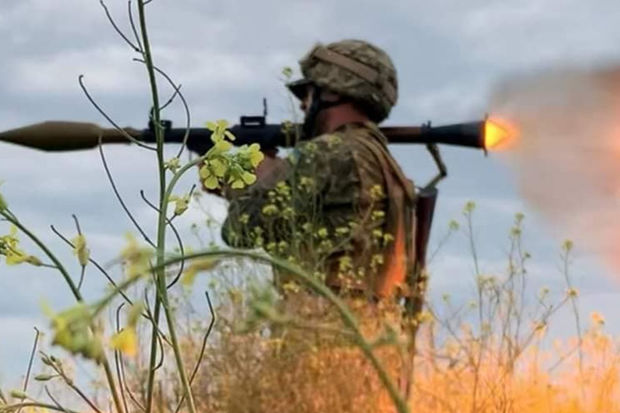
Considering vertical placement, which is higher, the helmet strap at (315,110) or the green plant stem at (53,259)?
the helmet strap at (315,110)

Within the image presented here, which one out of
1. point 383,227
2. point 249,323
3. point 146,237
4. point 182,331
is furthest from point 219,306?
point 249,323

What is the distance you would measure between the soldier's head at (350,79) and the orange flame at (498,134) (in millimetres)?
390

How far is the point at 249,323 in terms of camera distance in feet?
1.63

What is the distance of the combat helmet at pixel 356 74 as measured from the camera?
550 centimetres

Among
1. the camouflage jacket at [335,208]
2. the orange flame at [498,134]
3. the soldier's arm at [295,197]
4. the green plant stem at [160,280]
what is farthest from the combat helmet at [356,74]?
the green plant stem at [160,280]

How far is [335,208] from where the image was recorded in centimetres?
557

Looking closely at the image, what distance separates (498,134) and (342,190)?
2.47 feet

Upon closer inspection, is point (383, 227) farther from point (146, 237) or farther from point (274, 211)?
point (146, 237)

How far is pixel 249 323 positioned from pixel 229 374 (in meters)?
5.09

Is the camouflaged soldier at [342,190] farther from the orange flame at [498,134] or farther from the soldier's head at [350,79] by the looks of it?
the orange flame at [498,134]

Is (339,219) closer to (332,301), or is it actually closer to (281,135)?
(281,135)

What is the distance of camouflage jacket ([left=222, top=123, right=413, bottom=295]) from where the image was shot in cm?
537

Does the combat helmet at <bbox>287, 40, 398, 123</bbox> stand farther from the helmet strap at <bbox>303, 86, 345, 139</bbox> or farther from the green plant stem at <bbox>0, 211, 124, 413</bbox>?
the green plant stem at <bbox>0, 211, 124, 413</bbox>

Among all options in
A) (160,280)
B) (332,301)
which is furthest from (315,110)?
(332,301)
